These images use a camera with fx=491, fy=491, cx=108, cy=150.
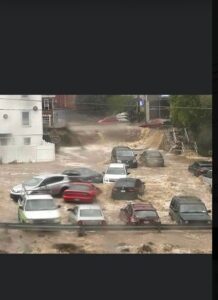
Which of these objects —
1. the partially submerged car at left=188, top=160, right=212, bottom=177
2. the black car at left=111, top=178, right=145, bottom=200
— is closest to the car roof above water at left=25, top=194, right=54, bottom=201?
the black car at left=111, top=178, right=145, bottom=200

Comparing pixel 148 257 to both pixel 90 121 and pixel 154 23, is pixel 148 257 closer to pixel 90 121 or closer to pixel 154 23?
pixel 90 121

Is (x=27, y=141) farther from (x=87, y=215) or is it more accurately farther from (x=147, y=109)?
(x=147, y=109)

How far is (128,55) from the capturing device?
4.04 m

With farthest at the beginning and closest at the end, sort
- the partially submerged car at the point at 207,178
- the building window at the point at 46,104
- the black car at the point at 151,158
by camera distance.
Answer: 1. the black car at the point at 151,158
2. the building window at the point at 46,104
3. the partially submerged car at the point at 207,178

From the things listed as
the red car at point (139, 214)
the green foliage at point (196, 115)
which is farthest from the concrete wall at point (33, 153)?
the green foliage at point (196, 115)

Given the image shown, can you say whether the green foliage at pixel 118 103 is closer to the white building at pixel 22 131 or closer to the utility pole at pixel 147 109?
the utility pole at pixel 147 109

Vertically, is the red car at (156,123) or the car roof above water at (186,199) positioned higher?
the red car at (156,123)

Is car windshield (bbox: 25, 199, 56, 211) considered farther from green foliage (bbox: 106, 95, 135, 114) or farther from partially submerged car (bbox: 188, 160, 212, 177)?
partially submerged car (bbox: 188, 160, 212, 177)

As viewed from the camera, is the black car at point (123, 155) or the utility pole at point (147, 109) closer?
the utility pole at point (147, 109)

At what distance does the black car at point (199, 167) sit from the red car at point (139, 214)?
0.47 m

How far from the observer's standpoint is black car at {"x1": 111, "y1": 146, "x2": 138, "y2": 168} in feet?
13.8

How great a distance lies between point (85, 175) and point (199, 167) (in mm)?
973

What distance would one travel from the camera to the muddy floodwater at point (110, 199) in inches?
163

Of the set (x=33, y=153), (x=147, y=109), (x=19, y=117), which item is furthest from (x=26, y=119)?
(x=147, y=109)
